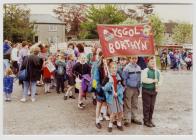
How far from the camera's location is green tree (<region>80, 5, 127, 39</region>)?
12453 mm

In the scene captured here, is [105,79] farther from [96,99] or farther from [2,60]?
[2,60]

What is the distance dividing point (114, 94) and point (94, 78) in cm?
30

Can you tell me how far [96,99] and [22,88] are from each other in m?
0.92

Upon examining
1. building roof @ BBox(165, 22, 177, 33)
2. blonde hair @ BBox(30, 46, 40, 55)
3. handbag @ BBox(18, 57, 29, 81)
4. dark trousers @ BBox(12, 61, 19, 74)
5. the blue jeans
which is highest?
building roof @ BBox(165, 22, 177, 33)

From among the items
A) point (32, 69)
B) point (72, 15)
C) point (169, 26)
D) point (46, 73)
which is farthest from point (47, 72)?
point (169, 26)

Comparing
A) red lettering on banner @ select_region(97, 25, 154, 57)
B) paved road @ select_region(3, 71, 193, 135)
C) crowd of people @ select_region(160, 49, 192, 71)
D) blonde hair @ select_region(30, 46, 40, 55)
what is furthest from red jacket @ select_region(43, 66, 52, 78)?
crowd of people @ select_region(160, 49, 192, 71)

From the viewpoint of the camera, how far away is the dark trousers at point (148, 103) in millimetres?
12484

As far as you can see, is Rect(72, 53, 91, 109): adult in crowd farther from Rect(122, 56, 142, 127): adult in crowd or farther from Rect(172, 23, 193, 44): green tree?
Rect(172, 23, 193, 44): green tree

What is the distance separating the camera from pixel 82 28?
1254cm

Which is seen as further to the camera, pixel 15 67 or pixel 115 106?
pixel 15 67

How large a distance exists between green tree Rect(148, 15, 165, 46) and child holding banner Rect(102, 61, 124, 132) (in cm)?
61

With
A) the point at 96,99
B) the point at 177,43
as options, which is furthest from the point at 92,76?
the point at 177,43

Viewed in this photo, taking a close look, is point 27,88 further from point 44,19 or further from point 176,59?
point 176,59

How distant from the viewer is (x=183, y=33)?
12.4 meters
